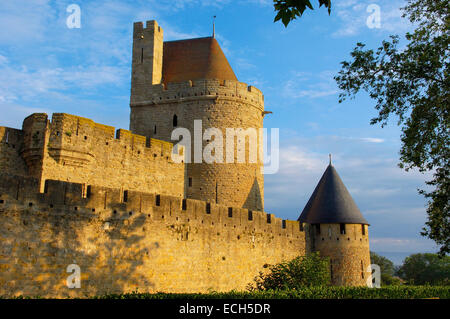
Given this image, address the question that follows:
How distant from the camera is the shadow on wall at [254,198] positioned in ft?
66.9

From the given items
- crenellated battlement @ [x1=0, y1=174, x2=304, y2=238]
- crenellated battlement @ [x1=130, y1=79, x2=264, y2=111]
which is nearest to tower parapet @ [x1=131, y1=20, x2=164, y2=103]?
crenellated battlement @ [x1=130, y1=79, x2=264, y2=111]

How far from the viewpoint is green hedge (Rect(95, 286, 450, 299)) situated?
1050 centimetres

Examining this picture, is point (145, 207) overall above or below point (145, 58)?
below

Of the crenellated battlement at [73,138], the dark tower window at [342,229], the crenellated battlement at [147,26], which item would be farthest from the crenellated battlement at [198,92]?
the dark tower window at [342,229]

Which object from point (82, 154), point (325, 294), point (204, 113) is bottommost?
point (325, 294)

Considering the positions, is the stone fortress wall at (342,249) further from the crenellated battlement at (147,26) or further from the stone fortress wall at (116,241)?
the crenellated battlement at (147,26)

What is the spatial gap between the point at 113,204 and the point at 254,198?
9519 millimetres

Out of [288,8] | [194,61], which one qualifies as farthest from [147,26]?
[288,8]

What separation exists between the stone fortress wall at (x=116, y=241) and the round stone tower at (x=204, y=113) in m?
3.55

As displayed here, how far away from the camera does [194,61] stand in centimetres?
2244

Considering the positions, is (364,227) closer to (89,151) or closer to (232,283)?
(232,283)

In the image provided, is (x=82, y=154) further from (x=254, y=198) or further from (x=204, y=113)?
(x=254, y=198)

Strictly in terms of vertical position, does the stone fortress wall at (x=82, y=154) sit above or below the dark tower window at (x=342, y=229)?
above

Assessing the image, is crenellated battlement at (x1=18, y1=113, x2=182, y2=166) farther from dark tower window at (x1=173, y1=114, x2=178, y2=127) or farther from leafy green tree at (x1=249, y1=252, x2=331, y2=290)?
leafy green tree at (x1=249, y1=252, x2=331, y2=290)
